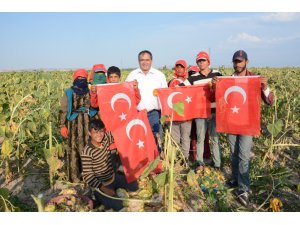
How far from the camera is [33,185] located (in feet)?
13.8

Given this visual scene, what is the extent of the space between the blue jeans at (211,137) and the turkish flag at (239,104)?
0.41m

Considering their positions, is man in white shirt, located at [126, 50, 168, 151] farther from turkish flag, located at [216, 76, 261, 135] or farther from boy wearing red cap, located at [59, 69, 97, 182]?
turkish flag, located at [216, 76, 261, 135]

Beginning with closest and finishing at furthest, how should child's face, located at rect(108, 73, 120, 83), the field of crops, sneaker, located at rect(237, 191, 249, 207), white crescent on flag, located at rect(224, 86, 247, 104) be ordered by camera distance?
the field of crops, sneaker, located at rect(237, 191, 249, 207), white crescent on flag, located at rect(224, 86, 247, 104), child's face, located at rect(108, 73, 120, 83)

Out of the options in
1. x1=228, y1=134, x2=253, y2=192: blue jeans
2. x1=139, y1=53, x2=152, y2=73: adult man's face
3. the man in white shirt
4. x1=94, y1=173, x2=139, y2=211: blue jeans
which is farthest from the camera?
the man in white shirt

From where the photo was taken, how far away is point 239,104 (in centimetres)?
387

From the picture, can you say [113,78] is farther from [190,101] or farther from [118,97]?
[190,101]

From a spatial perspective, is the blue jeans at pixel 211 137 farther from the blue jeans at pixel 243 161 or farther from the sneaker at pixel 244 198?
the sneaker at pixel 244 198

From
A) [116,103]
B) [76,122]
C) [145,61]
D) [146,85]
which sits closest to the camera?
[76,122]

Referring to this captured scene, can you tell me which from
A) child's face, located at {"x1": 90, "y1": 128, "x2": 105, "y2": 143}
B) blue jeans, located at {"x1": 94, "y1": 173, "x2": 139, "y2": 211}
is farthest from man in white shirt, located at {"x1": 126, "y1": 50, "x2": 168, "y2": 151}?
child's face, located at {"x1": 90, "y1": 128, "x2": 105, "y2": 143}

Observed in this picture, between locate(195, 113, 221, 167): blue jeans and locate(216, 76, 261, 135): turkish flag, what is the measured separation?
0.41m

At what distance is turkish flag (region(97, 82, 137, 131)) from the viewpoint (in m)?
4.11

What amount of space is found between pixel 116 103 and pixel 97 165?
100 cm

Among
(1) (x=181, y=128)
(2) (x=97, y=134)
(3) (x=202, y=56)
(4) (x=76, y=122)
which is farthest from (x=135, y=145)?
(3) (x=202, y=56)

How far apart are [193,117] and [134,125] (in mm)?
1032
